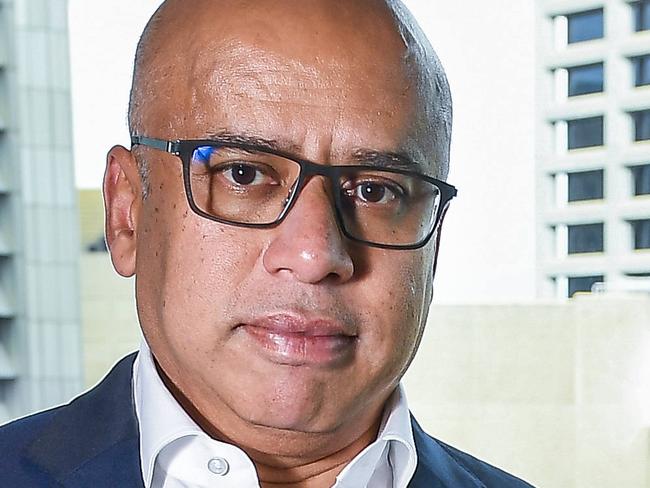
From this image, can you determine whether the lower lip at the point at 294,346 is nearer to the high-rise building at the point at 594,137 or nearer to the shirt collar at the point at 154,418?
the shirt collar at the point at 154,418

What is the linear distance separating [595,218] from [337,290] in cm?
196

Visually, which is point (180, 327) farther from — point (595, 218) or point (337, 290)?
point (595, 218)

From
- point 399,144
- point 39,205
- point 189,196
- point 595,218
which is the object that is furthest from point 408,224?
point 595,218

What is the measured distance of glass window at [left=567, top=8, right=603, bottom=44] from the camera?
2.54 meters

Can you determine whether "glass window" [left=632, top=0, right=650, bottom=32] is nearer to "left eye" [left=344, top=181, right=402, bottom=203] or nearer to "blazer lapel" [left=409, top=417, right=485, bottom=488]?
"blazer lapel" [left=409, top=417, right=485, bottom=488]

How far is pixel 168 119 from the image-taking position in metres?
0.77

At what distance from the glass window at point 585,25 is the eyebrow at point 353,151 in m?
1.89

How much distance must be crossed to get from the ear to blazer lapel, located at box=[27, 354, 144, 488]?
0.35 feet

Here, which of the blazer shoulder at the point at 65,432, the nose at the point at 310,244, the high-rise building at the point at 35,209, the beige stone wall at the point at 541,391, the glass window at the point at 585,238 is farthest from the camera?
the beige stone wall at the point at 541,391

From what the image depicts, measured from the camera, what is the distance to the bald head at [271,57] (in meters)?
→ 0.76

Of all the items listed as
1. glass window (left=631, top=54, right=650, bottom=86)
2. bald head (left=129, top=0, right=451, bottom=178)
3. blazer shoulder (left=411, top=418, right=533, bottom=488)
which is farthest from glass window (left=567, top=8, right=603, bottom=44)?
bald head (left=129, top=0, right=451, bottom=178)

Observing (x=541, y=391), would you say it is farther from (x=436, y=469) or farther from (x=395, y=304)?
(x=395, y=304)

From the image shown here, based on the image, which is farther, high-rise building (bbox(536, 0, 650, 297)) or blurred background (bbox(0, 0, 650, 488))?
high-rise building (bbox(536, 0, 650, 297))

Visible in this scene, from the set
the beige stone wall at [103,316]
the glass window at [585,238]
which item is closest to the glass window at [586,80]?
the glass window at [585,238]
